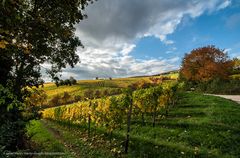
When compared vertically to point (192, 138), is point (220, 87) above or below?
above

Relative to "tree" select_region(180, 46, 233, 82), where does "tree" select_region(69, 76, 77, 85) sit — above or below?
below

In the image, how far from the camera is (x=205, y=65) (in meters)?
61.9

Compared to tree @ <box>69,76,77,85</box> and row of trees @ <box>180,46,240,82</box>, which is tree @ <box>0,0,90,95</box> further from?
row of trees @ <box>180,46,240,82</box>

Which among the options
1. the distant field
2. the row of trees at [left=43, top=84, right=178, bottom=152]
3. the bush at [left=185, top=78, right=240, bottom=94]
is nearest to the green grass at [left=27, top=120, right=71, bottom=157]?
the row of trees at [left=43, top=84, right=178, bottom=152]

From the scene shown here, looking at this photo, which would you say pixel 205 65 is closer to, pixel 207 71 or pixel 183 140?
pixel 207 71

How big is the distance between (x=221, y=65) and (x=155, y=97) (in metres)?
43.2

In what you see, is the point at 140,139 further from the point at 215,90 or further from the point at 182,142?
the point at 215,90

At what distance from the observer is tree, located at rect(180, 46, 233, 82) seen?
60500mm

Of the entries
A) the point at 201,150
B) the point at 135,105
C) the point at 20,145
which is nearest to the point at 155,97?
the point at 135,105

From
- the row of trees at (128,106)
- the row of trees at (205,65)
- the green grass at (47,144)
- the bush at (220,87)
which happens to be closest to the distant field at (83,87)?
the row of trees at (205,65)

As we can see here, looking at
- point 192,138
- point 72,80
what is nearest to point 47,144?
point 72,80

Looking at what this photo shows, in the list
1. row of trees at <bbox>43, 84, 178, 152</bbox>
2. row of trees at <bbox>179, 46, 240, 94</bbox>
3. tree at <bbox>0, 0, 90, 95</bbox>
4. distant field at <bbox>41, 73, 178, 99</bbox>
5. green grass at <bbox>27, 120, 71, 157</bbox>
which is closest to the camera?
tree at <bbox>0, 0, 90, 95</bbox>

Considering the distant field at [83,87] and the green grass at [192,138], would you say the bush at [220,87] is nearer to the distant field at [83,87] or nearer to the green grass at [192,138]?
the green grass at [192,138]

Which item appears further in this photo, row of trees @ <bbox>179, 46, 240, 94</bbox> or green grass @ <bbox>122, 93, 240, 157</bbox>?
row of trees @ <bbox>179, 46, 240, 94</bbox>
